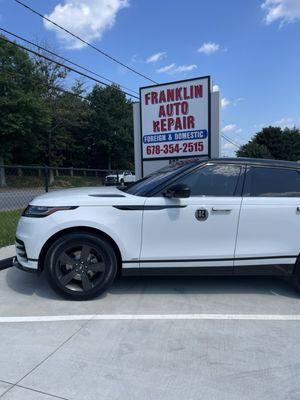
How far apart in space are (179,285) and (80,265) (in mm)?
1449

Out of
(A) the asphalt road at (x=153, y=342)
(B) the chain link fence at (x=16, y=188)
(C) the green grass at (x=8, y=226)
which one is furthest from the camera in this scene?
(B) the chain link fence at (x=16, y=188)

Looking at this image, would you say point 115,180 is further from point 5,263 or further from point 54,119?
point 54,119

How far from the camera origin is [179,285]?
17.8 feet

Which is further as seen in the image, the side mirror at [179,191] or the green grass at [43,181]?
the green grass at [43,181]

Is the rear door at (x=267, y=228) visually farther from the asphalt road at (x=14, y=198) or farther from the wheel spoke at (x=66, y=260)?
the asphalt road at (x=14, y=198)

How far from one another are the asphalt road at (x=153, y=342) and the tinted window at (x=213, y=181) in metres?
1.31

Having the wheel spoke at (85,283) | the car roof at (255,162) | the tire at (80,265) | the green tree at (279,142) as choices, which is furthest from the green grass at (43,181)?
the green tree at (279,142)

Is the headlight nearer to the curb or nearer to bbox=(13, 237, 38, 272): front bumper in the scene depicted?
bbox=(13, 237, 38, 272): front bumper

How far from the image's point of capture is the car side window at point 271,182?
495cm

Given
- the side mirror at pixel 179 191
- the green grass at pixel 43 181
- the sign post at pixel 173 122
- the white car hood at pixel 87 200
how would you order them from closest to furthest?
the side mirror at pixel 179 191, the white car hood at pixel 87 200, the green grass at pixel 43 181, the sign post at pixel 173 122

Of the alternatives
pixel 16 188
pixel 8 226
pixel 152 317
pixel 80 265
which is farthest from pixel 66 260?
pixel 16 188

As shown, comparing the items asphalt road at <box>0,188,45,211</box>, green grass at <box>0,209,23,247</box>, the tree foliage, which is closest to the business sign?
asphalt road at <box>0,188,45,211</box>

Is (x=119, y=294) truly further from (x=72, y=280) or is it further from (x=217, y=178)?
(x=217, y=178)

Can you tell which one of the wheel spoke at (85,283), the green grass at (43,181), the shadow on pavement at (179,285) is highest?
the green grass at (43,181)
